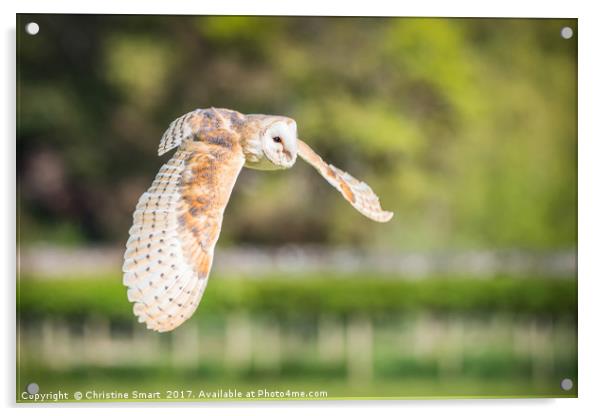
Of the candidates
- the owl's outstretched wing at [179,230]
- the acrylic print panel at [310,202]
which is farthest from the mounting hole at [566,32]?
the owl's outstretched wing at [179,230]

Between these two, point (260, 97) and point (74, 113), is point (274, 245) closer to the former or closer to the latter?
point (260, 97)

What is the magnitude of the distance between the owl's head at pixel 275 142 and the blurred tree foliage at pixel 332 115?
0.17 ft

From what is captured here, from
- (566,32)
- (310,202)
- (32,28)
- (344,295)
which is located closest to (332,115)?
(310,202)

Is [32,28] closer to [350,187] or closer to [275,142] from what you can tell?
[275,142]

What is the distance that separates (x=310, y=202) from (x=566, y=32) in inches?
44.8

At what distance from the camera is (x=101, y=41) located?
3105 millimetres

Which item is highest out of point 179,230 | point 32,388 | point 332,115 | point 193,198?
point 332,115

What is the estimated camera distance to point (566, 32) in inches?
125

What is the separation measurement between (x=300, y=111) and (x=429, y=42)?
0.53 m

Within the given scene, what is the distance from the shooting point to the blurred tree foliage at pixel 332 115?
A: 3098mm

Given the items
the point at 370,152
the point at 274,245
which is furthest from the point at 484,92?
the point at 274,245

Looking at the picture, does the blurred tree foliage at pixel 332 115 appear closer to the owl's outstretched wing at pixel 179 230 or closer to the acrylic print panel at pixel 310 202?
the acrylic print panel at pixel 310 202

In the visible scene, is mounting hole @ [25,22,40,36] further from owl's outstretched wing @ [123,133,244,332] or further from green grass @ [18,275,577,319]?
green grass @ [18,275,577,319]

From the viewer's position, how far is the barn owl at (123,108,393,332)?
2.83 meters
